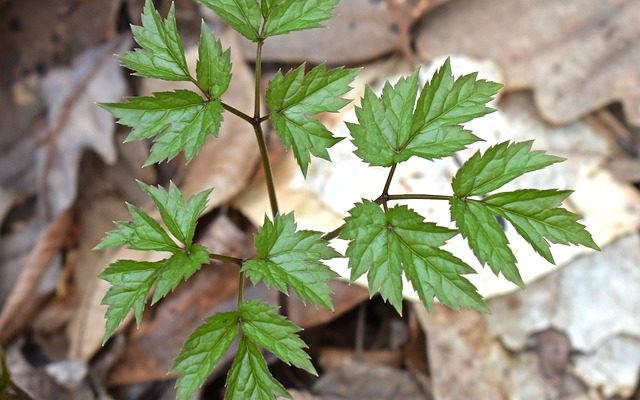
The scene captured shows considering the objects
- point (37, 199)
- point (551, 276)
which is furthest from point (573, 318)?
point (37, 199)

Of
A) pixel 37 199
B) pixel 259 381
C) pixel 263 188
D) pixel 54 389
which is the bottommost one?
pixel 259 381

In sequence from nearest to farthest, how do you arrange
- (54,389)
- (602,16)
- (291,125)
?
(291,125), (54,389), (602,16)

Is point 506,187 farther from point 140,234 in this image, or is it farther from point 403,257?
point 140,234

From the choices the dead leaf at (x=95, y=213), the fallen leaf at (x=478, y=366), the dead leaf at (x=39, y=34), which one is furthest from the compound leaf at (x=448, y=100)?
the dead leaf at (x=39, y=34)

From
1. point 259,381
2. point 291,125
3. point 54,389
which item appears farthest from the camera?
point 54,389

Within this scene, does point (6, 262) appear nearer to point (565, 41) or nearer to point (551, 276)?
point (551, 276)
